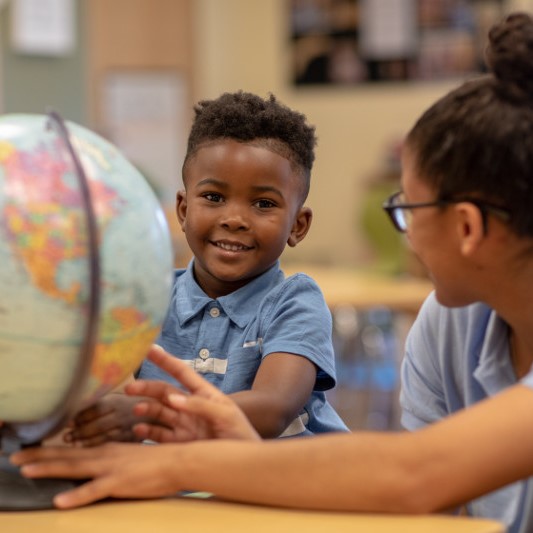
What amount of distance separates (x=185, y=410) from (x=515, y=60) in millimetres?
616

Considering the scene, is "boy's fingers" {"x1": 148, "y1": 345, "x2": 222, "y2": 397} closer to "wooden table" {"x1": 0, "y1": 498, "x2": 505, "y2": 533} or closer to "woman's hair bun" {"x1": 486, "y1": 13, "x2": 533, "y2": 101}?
"wooden table" {"x1": 0, "y1": 498, "x2": 505, "y2": 533}

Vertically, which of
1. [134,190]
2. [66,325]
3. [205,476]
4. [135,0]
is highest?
[135,0]

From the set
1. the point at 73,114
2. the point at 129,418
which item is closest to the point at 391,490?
the point at 129,418

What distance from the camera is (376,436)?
4.13ft

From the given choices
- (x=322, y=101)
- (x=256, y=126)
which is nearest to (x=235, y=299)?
(x=256, y=126)

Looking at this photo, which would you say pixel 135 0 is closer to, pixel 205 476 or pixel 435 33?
pixel 435 33

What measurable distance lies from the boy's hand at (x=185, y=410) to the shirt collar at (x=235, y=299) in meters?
0.32

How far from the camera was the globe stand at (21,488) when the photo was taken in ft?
4.39

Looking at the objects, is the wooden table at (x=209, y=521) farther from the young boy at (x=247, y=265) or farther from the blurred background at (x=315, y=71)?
the blurred background at (x=315, y=71)

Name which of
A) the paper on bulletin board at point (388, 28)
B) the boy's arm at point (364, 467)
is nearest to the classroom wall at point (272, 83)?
the paper on bulletin board at point (388, 28)

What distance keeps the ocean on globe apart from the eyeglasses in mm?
318

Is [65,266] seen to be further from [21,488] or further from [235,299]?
[235,299]

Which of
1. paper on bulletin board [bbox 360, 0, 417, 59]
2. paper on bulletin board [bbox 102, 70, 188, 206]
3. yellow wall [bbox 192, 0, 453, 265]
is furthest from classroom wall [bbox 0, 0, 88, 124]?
paper on bulletin board [bbox 360, 0, 417, 59]

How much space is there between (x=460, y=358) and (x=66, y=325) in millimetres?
656
